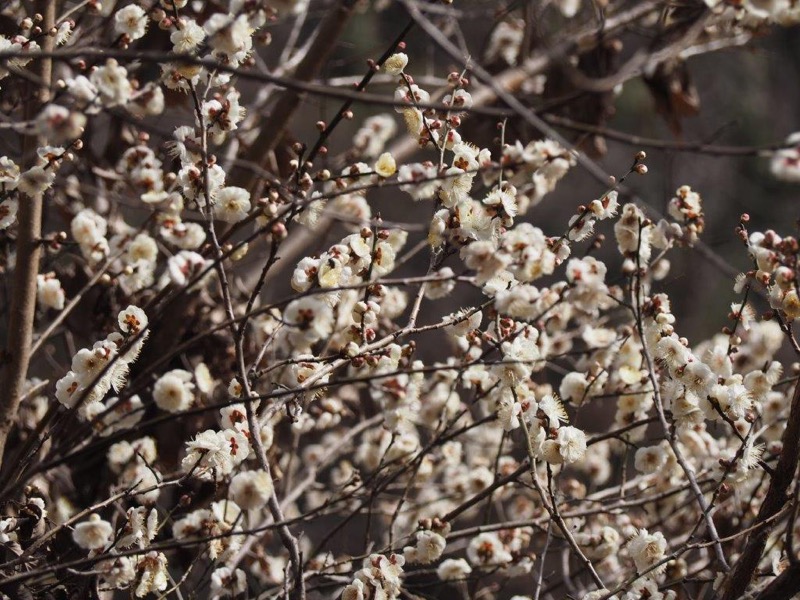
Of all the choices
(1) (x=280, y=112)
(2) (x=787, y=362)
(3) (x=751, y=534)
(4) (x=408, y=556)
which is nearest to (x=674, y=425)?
(3) (x=751, y=534)

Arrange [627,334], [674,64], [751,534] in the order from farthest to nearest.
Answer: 1. [674,64]
2. [627,334]
3. [751,534]

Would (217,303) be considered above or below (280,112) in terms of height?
below

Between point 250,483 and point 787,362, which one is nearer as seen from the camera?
point 250,483

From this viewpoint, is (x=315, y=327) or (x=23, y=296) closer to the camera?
(x=315, y=327)

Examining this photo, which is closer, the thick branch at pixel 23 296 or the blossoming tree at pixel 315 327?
the blossoming tree at pixel 315 327

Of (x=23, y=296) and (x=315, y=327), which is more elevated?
(x=23, y=296)

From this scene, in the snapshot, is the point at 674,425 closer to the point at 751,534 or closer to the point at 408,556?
the point at 751,534

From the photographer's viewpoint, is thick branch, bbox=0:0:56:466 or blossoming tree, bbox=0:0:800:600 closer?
blossoming tree, bbox=0:0:800:600

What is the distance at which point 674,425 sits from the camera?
181 cm

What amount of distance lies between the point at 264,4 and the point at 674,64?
6.00 feet

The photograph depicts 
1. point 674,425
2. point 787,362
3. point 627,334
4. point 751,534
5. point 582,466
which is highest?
point 627,334

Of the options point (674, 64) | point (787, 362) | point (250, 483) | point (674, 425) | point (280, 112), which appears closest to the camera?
point (250, 483)

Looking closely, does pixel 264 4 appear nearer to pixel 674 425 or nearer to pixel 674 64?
pixel 674 425

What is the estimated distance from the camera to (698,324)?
8594mm
